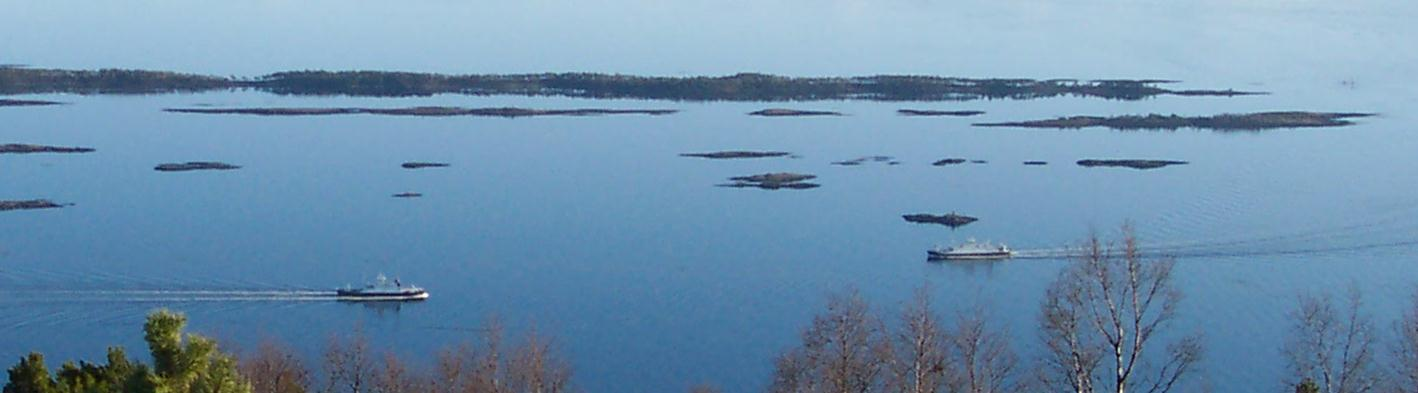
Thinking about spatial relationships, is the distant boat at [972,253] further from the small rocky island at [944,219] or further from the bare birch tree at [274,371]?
the bare birch tree at [274,371]

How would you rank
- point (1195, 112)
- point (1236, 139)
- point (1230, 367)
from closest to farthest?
point (1230, 367) → point (1236, 139) → point (1195, 112)

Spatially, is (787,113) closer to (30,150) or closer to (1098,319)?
(30,150)

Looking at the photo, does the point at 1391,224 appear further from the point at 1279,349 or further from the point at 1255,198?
the point at 1279,349

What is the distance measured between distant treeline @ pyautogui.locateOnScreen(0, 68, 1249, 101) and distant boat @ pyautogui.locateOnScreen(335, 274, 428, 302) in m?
14.6

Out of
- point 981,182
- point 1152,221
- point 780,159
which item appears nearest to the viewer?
point 1152,221

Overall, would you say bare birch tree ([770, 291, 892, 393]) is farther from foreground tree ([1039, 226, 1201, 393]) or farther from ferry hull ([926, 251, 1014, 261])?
ferry hull ([926, 251, 1014, 261])

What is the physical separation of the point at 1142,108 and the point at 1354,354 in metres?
16.4

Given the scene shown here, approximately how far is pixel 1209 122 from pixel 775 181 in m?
7.94

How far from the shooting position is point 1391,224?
602 inches

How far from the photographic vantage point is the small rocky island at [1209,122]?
2323 centimetres

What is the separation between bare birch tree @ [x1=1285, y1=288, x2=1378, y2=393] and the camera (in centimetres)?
758

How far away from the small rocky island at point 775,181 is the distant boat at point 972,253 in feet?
11.3

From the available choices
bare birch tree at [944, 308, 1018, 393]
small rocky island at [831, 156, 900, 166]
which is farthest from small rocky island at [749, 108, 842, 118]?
bare birch tree at [944, 308, 1018, 393]

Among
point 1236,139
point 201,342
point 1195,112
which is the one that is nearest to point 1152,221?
point 1236,139
